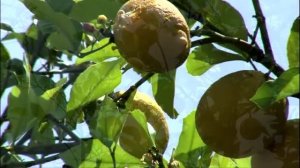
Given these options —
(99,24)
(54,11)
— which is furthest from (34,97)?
(99,24)

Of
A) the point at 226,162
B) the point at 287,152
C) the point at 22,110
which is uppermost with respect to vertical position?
the point at 22,110

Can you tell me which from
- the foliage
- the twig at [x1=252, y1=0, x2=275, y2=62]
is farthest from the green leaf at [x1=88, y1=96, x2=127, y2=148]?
the twig at [x1=252, y1=0, x2=275, y2=62]

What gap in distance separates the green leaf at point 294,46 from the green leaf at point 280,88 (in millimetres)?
42

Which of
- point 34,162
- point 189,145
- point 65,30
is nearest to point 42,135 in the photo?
point 34,162

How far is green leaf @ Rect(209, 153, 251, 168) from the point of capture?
1.05 meters

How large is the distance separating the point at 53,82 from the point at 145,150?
0.54ft

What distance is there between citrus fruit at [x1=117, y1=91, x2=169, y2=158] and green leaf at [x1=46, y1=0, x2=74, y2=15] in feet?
0.66

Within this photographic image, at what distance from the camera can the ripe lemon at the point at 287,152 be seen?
0.87 m

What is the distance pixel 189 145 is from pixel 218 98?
158mm

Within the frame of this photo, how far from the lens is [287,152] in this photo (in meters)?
0.87

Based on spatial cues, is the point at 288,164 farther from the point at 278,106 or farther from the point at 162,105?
the point at 162,105

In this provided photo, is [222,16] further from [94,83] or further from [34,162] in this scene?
[34,162]

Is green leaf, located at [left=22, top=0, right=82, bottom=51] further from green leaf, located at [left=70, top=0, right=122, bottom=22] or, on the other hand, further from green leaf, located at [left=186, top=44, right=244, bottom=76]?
green leaf, located at [left=186, top=44, right=244, bottom=76]

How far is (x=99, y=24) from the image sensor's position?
0.97 m
